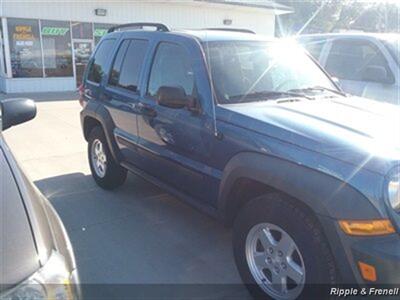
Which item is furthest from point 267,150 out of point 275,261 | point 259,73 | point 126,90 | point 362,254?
point 126,90

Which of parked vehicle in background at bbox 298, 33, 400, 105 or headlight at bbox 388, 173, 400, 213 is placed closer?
headlight at bbox 388, 173, 400, 213

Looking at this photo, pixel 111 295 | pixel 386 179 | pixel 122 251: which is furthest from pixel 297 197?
pixel 122 251

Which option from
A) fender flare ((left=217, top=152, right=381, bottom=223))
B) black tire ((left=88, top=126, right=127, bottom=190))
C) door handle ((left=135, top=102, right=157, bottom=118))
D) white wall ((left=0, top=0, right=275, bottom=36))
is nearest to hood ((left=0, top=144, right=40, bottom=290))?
fender flare ((left=217, top=152, right=381, bottom=223))

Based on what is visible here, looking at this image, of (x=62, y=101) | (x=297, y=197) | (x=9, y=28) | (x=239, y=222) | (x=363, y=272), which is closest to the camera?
(x=363, y=272)

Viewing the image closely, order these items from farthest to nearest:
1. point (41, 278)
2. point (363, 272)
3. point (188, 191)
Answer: point (188, 191), point (363, 272), point (41, 278)

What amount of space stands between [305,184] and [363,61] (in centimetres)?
465

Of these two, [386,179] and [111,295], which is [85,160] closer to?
[111,295]

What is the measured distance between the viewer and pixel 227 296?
3145 millimetres

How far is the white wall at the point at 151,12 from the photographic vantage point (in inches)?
631

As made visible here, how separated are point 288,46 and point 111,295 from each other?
9.43 ft

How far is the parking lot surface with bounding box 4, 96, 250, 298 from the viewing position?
346cm

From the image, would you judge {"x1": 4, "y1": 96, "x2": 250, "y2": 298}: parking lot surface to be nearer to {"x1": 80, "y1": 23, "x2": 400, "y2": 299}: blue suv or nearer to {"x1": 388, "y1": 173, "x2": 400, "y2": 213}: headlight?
{"x1": 80, "y1": 23, "x2": 400, "y2": 299}: blue suv

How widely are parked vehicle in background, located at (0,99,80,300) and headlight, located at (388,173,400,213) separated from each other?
5.64 ft

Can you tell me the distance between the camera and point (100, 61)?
5328 millimetres
